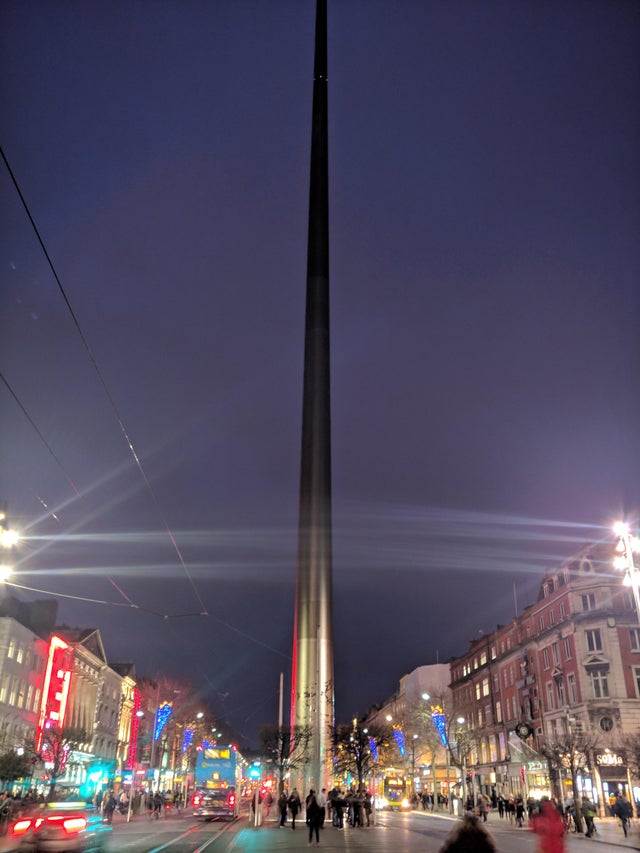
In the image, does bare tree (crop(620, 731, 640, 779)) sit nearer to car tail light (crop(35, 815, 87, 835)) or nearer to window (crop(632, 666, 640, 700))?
window (crop(632, 666, 640, 700))

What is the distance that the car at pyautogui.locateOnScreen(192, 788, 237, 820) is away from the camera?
49.6 meters

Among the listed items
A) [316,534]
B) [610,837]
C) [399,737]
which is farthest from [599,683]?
[399,737]

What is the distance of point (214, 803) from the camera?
49781mm

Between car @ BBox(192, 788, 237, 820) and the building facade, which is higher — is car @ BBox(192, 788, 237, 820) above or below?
below

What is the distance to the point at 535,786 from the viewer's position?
7425 cm

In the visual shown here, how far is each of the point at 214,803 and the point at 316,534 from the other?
20691 mm

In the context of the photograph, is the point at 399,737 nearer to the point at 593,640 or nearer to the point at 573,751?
the point at 593,640

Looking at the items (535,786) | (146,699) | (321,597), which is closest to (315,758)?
(321,597)

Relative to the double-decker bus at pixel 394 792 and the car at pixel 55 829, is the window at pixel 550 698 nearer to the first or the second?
the double-decker bus at pixel 394 792

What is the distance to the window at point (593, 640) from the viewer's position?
6391cm

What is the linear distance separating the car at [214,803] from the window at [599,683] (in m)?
31.6

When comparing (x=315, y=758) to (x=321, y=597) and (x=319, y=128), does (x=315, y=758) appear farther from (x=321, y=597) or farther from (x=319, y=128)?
(x=319, y=128)

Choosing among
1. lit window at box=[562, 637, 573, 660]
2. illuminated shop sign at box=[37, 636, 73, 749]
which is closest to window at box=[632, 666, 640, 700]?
lit window at box=[562, 637, 573, 660]

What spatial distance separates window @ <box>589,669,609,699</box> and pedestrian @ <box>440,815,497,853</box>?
6291 cm
